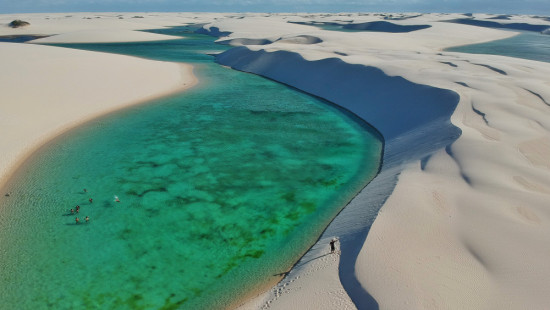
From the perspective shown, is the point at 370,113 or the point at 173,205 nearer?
the point at 173,205

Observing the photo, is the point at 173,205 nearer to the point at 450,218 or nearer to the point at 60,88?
the point at 450,218

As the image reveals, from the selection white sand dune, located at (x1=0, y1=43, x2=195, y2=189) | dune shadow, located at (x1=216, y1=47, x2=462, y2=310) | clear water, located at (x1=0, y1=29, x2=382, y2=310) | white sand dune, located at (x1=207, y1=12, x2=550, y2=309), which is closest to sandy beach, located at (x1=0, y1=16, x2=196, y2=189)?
white sand dune, located at (x1=0, y1=43, x2=195, y2=189)

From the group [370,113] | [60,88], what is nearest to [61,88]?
[60,88]

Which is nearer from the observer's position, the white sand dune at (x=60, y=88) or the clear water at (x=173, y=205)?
the clear water at (x=173, y=205)

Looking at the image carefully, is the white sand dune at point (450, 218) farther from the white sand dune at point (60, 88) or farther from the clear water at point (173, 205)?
the white sand dune at point (60, 88)

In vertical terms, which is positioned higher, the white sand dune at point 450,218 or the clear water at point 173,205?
the white sand dune at point 450,218

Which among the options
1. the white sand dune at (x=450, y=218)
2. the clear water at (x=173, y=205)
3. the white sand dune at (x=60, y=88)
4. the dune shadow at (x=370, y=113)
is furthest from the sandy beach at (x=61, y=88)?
the white sand dune at (x=450, y=218)
